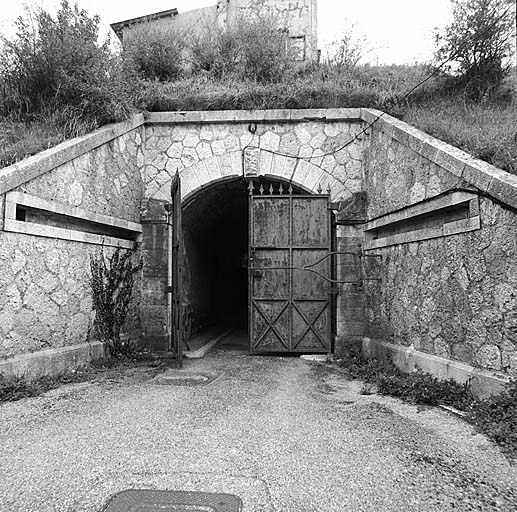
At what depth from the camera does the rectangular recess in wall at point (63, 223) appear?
463 centimetres

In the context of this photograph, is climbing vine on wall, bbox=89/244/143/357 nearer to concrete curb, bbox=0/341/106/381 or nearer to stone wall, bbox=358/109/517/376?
concrete curb, bbox=0/341/106/381

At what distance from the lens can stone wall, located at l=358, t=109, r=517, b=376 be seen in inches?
147

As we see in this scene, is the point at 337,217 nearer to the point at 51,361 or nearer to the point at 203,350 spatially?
the point at 203,350

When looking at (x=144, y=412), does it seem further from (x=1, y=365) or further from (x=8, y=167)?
(x=8, y=167)

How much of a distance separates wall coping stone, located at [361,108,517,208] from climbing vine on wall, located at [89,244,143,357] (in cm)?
417

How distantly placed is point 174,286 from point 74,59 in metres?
3.58

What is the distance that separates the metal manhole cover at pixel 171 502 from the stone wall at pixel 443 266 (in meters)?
2.52

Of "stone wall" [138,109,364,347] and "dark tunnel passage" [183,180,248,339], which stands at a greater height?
"stone wall" [138,109,364,347]

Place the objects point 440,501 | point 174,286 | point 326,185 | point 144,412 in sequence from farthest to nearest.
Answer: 1. point 326,185
2. point 174,286
3. point 144,412
4. point 440,501

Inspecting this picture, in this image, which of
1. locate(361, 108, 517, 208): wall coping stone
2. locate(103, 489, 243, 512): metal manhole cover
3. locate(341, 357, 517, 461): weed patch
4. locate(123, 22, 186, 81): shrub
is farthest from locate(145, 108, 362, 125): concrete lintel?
locate(103, 489, 243, 512): metal manhole cover

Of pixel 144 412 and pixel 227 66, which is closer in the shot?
pixel 144 412

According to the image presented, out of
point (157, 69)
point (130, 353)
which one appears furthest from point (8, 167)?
point (157, 69)

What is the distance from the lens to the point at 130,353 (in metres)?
6.62

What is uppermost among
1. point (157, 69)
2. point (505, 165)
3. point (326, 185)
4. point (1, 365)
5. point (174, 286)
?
point (157, 69)
